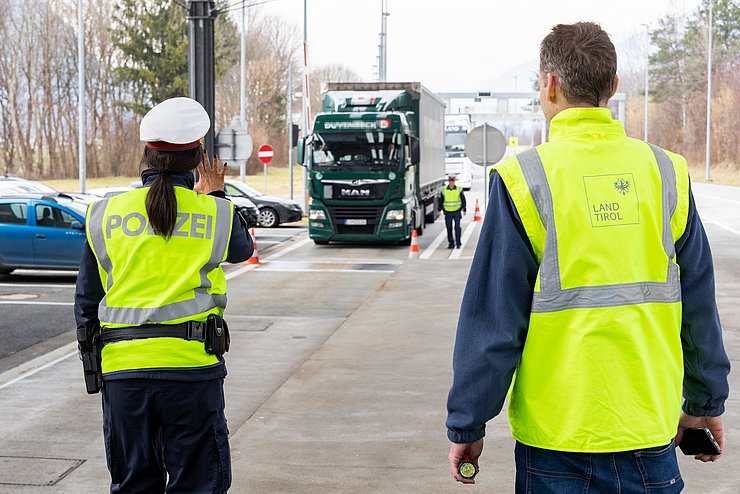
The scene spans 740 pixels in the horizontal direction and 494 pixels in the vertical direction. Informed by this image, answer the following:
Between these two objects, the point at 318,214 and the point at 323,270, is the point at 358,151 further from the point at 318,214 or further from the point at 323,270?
the point at 323,270

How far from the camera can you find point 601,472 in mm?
2838

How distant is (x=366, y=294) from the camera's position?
1669cm

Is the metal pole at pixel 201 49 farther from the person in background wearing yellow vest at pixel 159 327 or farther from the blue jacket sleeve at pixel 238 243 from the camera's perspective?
the person in background wearing yellow vest at pixel 159 327

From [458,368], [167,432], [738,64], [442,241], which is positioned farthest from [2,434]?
[738,64]

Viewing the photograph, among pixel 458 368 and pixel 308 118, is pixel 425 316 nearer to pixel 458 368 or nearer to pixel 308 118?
pixel 458 368

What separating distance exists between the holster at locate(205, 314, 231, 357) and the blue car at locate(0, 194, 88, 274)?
1451cm

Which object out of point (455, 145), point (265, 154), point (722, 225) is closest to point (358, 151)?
point (722, 225)

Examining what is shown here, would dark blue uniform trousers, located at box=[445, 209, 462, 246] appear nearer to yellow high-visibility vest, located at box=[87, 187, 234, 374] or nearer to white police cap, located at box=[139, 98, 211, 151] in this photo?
white police cap, located at box=[139, 98, 211, 151]

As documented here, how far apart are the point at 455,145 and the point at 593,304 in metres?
52.3

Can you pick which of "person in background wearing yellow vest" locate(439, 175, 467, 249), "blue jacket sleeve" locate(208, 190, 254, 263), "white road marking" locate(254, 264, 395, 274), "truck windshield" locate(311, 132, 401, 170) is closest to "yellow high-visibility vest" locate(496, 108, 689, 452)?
"blue jacket sleeve" locate(208, 190, 254, 263)

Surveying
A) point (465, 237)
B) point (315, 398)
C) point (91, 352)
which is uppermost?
point (91, 352)

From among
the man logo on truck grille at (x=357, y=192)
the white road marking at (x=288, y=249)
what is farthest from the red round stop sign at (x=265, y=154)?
the man logo on truck grille at (x=357, y=192)

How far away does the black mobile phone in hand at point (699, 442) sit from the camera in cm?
316

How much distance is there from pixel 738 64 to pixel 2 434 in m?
89.2
